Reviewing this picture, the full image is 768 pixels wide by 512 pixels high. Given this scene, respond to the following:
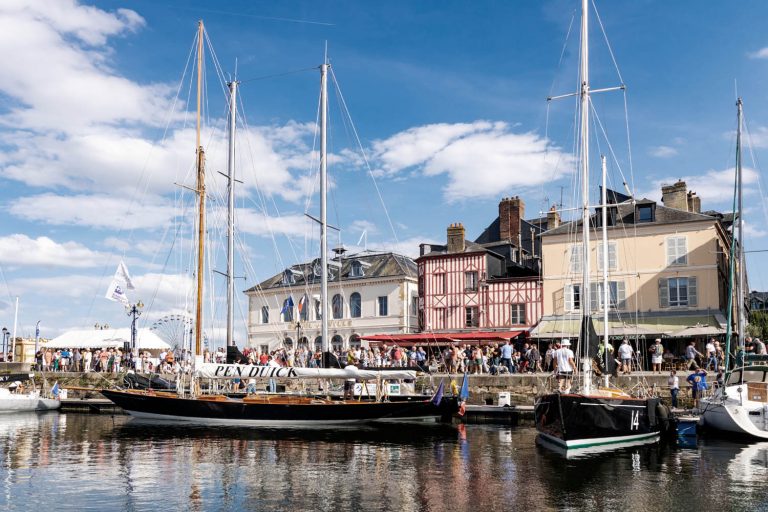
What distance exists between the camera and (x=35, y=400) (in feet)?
110

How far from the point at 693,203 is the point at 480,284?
518 inches

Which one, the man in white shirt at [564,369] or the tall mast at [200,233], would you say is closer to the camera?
the man in white shirt at [564,369]

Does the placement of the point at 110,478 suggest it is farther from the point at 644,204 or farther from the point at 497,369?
the point at 644,204

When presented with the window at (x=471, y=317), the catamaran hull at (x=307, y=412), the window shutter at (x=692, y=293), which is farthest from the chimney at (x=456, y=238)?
the catamaran hull at (x=307, y=412)

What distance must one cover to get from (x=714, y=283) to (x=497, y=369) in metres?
14.4

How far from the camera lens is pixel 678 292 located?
3844 centimetres

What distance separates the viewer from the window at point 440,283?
47.0m

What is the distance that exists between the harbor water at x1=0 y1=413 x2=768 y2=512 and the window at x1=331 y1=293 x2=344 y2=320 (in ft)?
96.0

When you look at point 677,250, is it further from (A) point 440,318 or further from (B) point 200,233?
(B) point 200,233

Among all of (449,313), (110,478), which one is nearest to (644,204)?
(449,313)

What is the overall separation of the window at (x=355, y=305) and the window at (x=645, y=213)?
20.6 metres

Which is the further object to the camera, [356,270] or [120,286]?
[356,270]

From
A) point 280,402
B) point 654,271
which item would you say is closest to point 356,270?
point 654,271

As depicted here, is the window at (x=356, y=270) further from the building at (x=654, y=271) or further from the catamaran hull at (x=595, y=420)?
the catamaran hull at (x=595, y=420)
